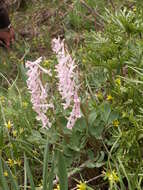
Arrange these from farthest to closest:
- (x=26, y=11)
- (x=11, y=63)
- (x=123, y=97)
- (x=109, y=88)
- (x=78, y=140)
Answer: (x=26, y=11), (x=11, y=63), (x=109, y=88), (x=123, y=97), (x=78, y=140)

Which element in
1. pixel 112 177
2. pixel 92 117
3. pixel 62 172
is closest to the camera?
pixel 62 172

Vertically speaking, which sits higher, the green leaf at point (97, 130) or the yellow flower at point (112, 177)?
the green leaf at point (97, 130)

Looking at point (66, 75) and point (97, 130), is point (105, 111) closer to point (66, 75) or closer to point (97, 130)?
point (97, 130)

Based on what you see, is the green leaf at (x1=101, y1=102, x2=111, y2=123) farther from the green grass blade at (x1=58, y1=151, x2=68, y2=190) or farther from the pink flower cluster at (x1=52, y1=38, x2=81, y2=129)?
the green grass blade at (x1=58, y1=151, x2=68, y2=190)

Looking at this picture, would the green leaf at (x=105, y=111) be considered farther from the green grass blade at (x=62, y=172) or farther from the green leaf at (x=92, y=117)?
the green grass blade at (x=62, y=172)

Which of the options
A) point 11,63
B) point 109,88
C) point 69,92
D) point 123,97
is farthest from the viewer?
point 11,63

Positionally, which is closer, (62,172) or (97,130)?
(62,172)

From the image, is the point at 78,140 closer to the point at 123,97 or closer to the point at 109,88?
the point at 123,97

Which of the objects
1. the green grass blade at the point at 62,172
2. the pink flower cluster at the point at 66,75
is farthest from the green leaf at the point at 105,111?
the green grass blade at the point at 62,172

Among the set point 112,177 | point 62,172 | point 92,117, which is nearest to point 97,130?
point 92,117

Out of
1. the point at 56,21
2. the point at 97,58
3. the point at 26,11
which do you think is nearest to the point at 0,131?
the point at 97,58

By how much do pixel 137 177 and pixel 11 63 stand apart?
2482 mm

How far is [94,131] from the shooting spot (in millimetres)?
1616

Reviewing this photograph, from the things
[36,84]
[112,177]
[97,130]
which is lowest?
[112,177]
